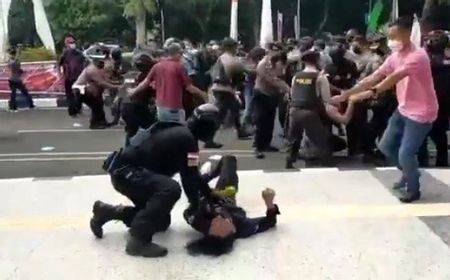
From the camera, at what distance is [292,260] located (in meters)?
5.46

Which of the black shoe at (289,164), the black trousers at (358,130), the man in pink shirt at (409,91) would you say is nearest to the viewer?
the man in pink shirt at (409,91)

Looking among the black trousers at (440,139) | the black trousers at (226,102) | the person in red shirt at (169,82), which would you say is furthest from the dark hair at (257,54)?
the black trousers at (440,139)

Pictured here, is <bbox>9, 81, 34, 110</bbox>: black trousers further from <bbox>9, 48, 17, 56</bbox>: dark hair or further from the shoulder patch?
the shoulder patch

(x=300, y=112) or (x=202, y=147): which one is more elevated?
(x=300, y=112)

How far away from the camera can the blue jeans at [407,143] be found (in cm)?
675

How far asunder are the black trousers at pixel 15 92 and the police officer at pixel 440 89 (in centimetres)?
1076

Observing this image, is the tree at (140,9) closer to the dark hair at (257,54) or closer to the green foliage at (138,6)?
the green foliage at (138,6)

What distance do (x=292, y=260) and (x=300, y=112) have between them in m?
4.07

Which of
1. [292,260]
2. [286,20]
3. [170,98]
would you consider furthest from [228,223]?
[286,20]

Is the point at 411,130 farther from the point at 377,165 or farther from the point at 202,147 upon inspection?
the point at 202,147

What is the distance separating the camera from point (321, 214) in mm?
6652

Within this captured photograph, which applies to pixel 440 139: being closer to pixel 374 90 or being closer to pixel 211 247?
pixel 374 90

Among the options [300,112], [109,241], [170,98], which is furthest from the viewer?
[170,98]

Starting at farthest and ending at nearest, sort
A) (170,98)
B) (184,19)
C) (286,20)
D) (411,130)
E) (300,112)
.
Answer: (286,20) < (184,19) < (170,98) < (300,112) < (411,130)
